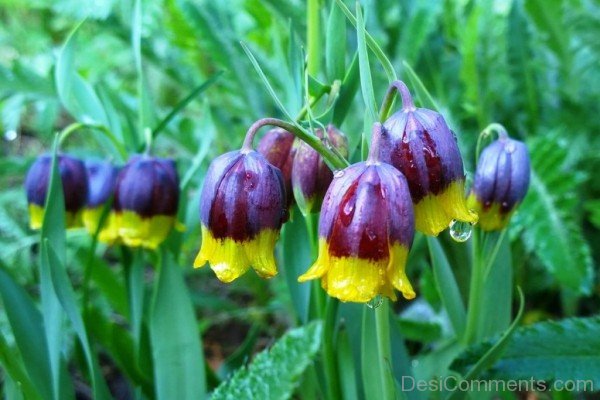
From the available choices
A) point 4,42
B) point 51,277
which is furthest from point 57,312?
point 4,42

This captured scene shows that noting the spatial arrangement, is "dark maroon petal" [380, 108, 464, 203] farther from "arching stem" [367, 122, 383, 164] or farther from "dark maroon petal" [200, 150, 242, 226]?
"dark maroon petal" [200, 150, 242, 226]

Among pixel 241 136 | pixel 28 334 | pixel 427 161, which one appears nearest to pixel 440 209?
pixel 427 161

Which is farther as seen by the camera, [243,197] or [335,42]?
[335,42]

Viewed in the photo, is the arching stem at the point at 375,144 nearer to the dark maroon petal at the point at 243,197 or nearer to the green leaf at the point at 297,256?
the dark maroon petal at the point at 243,197

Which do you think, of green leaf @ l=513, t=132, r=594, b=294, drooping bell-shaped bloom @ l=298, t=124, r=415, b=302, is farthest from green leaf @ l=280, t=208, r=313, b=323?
green leaf @ l=513, t=132, r=594, b=294

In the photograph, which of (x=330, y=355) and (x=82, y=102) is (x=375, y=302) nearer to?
(x=330, y=355)

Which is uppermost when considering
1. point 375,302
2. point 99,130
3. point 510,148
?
point 99,130

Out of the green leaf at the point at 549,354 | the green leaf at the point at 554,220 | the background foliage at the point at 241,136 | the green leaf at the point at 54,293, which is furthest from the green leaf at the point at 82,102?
the green leaf at the point at 554,220
